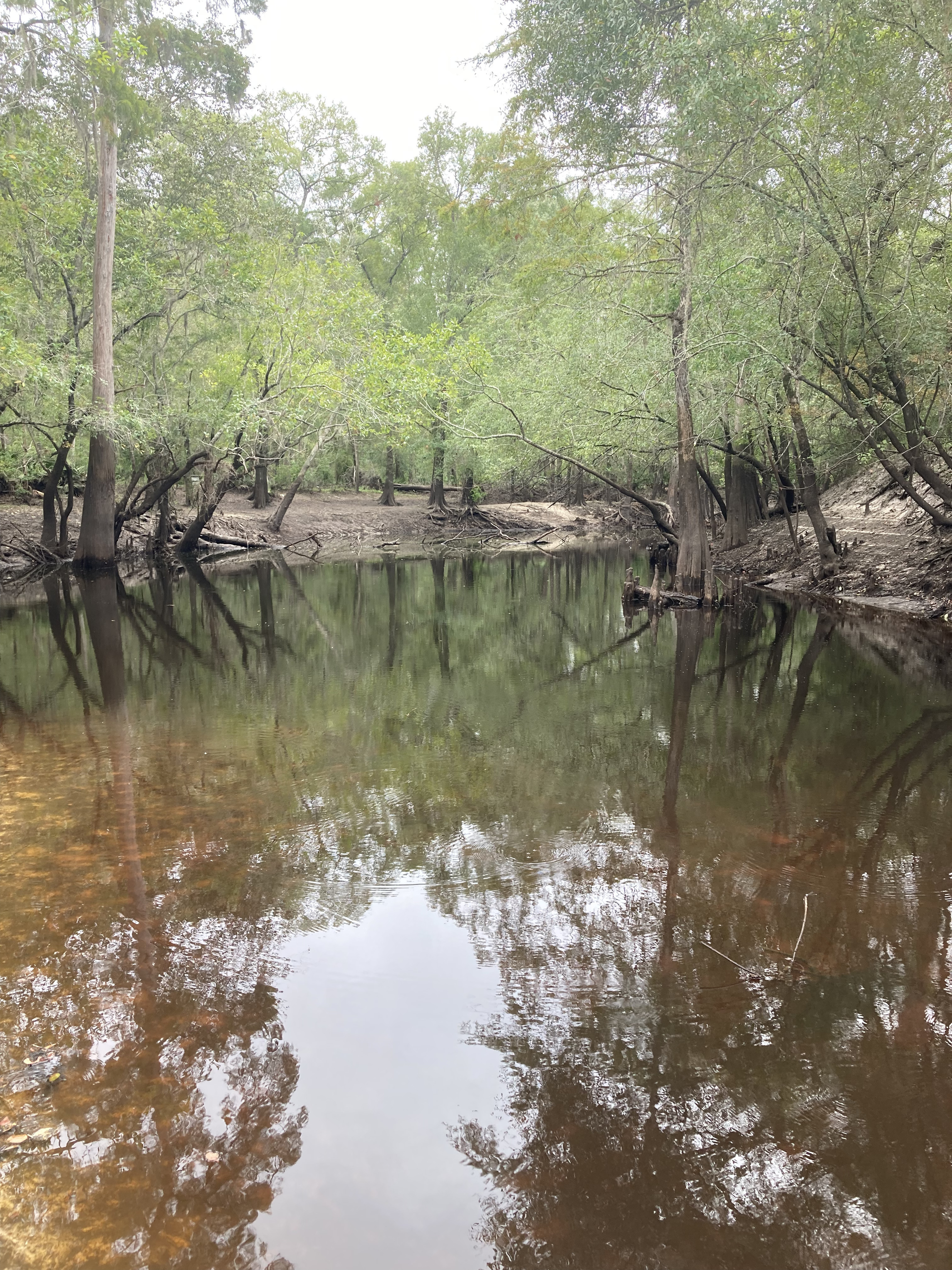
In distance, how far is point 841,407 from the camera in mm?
12531

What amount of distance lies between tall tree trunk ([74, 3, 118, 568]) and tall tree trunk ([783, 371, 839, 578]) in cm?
1391

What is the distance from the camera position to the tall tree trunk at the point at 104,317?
59.6ft

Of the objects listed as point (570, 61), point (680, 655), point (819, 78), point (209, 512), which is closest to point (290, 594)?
point (209, 512)

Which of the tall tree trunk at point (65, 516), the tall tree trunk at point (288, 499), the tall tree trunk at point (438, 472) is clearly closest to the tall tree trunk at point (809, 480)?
the tall tree trunk at point (288, 499)

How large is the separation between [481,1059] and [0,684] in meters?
9.48

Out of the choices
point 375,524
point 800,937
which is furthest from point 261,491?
point 800,937

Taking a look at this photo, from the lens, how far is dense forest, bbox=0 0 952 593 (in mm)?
10164

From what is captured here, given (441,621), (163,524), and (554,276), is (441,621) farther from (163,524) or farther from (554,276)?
(163,524)

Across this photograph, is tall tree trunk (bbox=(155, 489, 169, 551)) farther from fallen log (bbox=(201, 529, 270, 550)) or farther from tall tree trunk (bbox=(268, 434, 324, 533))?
tall tree trunk (bbox=(268, 434, 324, 533))

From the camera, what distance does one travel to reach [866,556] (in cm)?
1750

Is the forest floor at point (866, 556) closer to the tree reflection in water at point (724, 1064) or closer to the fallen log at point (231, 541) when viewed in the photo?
the tree reflection in water at point (724, 1064)

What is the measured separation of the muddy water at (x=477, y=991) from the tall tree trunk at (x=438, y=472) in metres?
26.3

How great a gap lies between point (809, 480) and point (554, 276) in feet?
21.0

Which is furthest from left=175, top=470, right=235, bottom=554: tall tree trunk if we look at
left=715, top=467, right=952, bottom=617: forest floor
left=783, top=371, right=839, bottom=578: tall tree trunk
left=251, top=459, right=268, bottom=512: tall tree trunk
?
left=783, top=371, right=839, bottom=578: tall tree trunk
